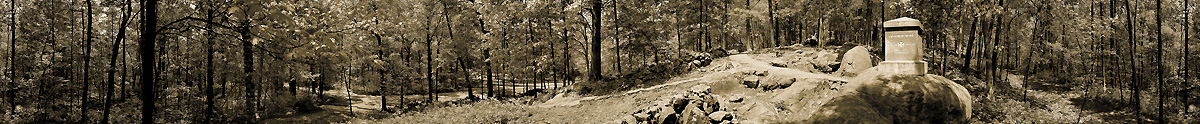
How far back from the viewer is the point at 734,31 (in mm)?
33938

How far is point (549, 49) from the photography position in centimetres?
2527

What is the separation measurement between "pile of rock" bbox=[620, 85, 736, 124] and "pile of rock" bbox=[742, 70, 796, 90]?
142cm

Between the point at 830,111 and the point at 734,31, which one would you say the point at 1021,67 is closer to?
the point at 734,31

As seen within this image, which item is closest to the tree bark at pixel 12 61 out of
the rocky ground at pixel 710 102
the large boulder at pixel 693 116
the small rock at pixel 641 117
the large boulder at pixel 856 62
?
the rocky ground at pixel 710 102

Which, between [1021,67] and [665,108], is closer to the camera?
[665,108]

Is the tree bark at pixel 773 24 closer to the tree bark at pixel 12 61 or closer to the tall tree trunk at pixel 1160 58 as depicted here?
the tall tree trunk at pixel 1160 58

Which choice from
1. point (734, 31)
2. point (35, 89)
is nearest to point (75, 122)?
point (35, 89)

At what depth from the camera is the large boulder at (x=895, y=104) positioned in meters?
9.71

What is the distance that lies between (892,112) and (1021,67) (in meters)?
21.6

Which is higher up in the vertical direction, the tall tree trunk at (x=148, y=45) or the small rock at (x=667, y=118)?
the tall tree trunk at (x=148, y=45)

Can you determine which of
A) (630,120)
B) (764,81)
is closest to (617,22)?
(764,81)

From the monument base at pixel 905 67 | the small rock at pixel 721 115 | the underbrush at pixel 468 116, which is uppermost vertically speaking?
the monument base at pixel 905 67

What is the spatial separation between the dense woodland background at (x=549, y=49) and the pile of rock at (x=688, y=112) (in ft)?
19.4

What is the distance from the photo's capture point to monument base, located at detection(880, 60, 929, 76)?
43.3ft
